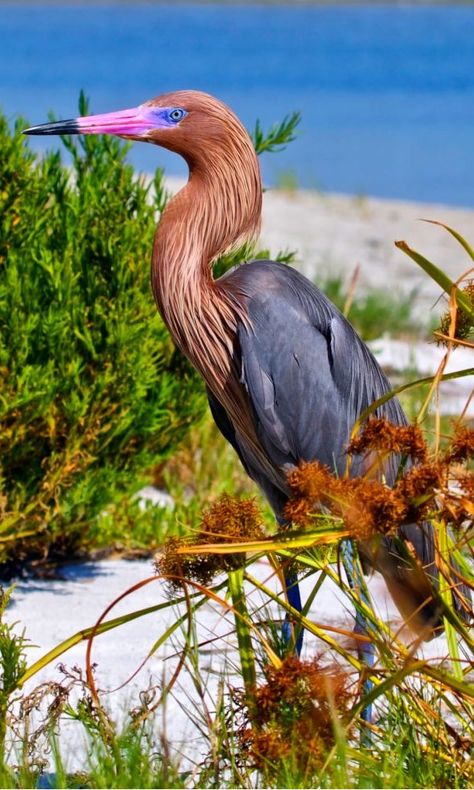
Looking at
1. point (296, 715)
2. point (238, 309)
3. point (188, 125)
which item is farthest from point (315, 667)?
point (188, 125)

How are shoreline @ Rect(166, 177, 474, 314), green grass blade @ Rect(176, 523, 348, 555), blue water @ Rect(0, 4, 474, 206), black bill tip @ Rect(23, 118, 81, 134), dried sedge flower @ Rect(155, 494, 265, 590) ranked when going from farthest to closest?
blue water @ Rect(0, 4, 474, 206) → shoreline @ Rect(166, 177, 474, 314) → black bill tip @ Rect(23, 118, 81, 134) → dried sedge flower @ Rect(155, 494, 265, 590) → green grass blade @ Rect(176, 523, 348, 555)

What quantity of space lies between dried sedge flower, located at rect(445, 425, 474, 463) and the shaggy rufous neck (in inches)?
53.0

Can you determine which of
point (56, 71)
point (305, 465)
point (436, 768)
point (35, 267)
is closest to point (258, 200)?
point (35, 267)

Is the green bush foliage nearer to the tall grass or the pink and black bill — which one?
the pink and black bill

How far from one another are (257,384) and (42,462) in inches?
46.4

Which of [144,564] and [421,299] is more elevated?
[421,299]

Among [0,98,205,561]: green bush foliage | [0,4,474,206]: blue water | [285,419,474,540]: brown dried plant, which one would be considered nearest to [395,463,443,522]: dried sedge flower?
[285,419,474,540]: brown dried plant

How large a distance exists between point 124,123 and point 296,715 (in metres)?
1.91

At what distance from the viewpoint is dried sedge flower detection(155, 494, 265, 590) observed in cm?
248

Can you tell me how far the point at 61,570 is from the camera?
4812 mm

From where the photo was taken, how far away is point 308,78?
32125 millimetres

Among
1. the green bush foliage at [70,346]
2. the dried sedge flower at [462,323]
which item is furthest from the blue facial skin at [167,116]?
the dried sedge flower at [462,323]

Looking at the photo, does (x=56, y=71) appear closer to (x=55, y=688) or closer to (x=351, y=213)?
(x=351, y=213)

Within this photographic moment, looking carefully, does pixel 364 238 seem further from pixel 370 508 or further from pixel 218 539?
pixel 370 508
